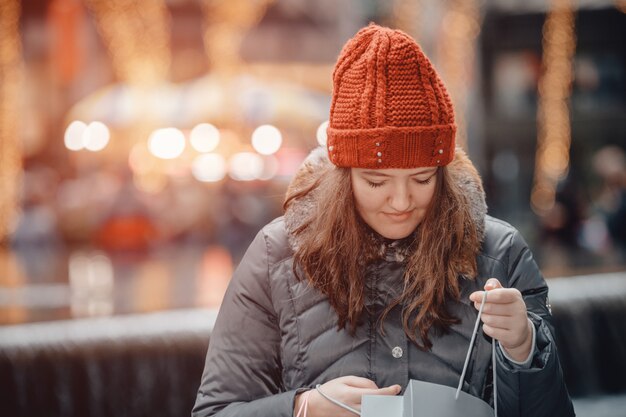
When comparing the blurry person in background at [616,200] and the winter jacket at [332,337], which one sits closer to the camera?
the winter jacket at [332,337]

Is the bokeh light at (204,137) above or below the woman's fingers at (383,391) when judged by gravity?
above

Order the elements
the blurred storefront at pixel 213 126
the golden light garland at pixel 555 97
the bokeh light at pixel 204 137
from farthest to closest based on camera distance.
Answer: the golden light garland at pixel 555 97 < the bokeh light at pixel 204 137 < the blurred storefront at pixel 213 126

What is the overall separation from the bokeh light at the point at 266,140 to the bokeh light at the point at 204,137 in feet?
3.00

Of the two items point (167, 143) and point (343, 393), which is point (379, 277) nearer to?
point (343, 393)

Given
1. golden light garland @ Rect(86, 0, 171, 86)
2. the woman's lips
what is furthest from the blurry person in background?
golden light garland @ Rect(86, 0, 171, 86)

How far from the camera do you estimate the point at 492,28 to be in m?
26.4

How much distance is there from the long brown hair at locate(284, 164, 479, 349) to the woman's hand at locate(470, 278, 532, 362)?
196 mm

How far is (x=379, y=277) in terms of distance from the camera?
205 centimetres

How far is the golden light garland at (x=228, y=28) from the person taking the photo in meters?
19.3

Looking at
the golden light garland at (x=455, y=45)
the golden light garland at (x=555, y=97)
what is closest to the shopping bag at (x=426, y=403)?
the golden light garland at (x=455, y=45)

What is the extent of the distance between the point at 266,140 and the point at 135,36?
486cm

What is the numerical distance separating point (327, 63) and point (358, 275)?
2259 centimetres

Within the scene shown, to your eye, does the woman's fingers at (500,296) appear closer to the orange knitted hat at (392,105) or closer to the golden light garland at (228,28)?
the orange knitted hat at (392,105)

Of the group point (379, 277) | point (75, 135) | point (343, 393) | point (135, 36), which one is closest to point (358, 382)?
point (343, 393)
